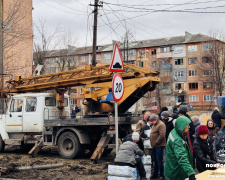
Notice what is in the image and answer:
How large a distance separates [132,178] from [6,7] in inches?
1379

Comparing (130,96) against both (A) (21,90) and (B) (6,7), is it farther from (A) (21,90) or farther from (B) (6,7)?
(B) (6,7)

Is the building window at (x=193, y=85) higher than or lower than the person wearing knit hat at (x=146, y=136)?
higher

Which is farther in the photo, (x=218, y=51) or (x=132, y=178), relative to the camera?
(x=218, y=51)

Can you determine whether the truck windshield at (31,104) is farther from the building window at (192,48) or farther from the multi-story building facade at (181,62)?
the building window at (192,48)

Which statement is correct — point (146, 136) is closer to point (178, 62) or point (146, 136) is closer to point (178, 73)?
point (178, 73)

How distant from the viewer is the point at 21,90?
15.4 metres

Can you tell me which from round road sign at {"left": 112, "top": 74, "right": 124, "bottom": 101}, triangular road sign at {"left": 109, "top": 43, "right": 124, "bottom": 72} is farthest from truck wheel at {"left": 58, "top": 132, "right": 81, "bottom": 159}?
triangular road sign at {"left": 109, "top": 43, "right": 124, "bottom": 72}

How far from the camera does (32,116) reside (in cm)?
Answer: 1410

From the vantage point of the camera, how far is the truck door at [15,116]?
1441cm

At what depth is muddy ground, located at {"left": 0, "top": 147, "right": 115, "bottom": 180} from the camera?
9.90 m

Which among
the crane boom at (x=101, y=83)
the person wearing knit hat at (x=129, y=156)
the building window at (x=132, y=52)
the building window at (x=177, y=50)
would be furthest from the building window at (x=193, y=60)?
the person wearing knit hat at (x=129, y=156)

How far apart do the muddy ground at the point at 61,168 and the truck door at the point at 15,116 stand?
1121mm

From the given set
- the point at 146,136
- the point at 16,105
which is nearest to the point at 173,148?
the point at 146,136

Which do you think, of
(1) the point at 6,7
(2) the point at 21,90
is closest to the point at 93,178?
(2) the point at 21,90
